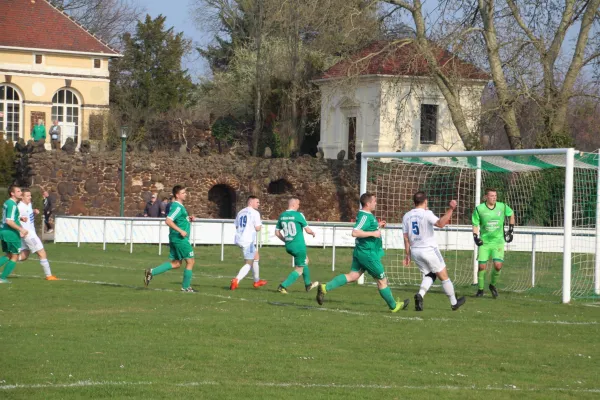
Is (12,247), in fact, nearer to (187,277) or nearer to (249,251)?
(187,277)

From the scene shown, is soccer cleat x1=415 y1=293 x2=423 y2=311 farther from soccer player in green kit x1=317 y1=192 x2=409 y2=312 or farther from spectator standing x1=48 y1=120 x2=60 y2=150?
spectator standing x1=48 y1=120 x2=60 y2=150

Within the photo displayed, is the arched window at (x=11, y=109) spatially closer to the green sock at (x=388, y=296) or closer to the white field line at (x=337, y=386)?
the green sock at (x=388, y=296)

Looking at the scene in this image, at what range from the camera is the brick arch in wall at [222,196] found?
160ft

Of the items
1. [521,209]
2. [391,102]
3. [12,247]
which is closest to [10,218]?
[12,247]

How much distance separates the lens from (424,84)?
4094cm

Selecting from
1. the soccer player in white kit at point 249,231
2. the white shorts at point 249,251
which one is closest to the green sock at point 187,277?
the soccer player in white kit at point 249,231

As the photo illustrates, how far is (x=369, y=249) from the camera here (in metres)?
15.3

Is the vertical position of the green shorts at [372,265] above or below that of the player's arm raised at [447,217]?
below

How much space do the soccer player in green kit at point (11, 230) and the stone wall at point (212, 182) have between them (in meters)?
26.8

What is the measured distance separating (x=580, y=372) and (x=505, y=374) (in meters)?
0.84

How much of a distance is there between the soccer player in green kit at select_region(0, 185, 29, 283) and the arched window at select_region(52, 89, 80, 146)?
3913 centimetres

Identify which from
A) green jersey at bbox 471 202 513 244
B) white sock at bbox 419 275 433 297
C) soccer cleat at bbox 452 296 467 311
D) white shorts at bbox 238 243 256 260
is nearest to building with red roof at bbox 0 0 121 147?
white shorts at bbox 238 243 256 260

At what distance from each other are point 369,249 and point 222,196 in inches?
1369

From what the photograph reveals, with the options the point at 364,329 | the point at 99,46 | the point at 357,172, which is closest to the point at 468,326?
the point at 364,329
